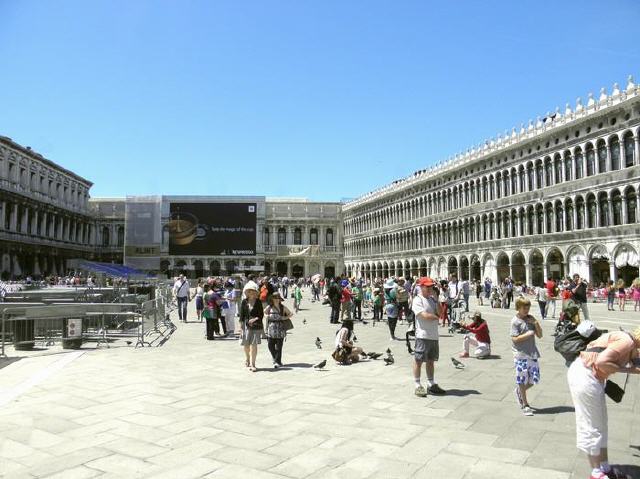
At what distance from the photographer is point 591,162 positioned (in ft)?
114

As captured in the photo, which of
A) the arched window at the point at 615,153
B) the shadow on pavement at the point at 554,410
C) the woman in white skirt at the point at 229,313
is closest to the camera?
the shadow on pavement at the point at 554,410

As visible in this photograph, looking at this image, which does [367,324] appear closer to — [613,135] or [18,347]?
[18,347]

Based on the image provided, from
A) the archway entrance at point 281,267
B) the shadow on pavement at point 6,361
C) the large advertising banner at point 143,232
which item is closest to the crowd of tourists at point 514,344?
the shadow on pavement at point 6,361

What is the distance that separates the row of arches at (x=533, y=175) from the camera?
107 feet

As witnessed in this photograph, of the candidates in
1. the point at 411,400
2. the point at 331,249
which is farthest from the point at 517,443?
the point at 331,249

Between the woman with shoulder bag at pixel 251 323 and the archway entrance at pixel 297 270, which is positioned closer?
the woman with shoulder bag at pixel 251 323

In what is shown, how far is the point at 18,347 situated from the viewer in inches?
437

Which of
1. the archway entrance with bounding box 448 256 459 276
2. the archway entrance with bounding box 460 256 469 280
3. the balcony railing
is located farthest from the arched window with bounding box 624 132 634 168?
the balcony railing

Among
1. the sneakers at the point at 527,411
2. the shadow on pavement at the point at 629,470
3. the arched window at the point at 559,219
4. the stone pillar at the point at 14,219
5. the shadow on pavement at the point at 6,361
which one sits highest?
the stone pillar at the point at 14,219

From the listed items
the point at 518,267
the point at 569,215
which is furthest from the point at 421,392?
the point at 518,267

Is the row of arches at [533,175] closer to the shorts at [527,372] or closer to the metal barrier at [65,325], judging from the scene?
the metal barrier at [65,325]

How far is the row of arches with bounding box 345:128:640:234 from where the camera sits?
32594 millimetres

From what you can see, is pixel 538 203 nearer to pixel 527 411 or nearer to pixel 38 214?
pixel 527 411

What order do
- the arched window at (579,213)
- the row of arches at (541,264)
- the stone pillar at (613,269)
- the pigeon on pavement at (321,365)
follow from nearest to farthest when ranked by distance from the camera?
the pigeon on pavement at (321,365) < the stone pillar at (613,269) < the row of arches at (541,264) < the arched window at (579,213)
